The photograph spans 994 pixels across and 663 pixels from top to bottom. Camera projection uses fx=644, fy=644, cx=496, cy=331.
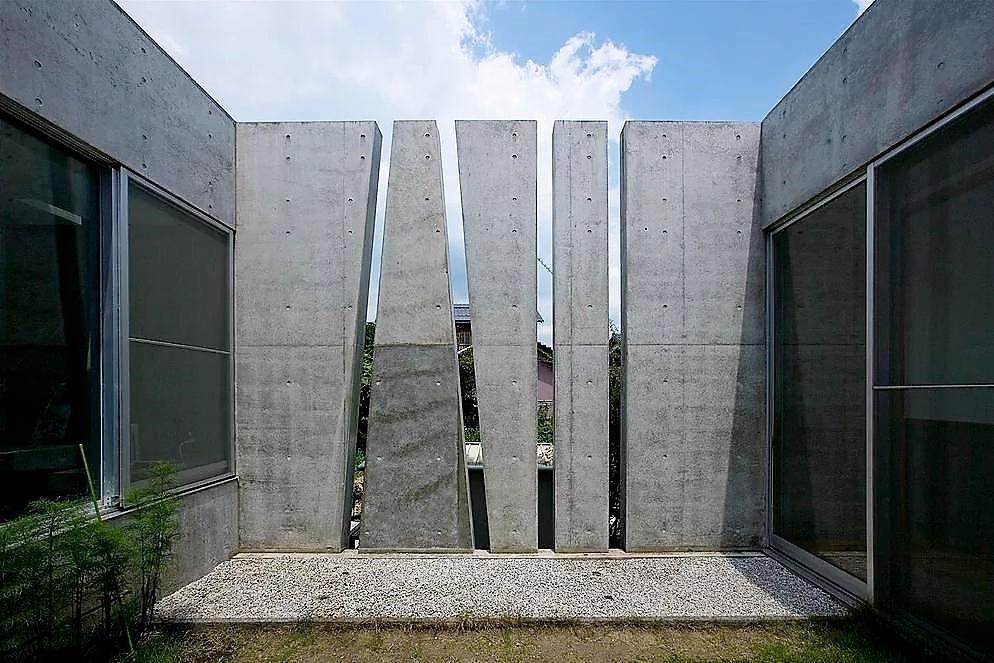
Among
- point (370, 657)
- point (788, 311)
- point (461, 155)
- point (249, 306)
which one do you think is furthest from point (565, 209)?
point (370, 657)

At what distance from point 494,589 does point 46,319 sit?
3083 mm

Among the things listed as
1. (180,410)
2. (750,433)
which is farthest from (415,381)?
(750,433)

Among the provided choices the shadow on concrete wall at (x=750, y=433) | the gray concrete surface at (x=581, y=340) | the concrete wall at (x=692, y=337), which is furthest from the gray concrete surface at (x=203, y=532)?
the shadow on concrete wall at (x=750, y=433)

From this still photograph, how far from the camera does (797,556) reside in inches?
189

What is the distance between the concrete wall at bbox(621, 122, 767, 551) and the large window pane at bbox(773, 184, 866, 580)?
243 millimetres

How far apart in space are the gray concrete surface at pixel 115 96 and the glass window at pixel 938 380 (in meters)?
4.46

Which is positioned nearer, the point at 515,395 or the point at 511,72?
the point at 515,395

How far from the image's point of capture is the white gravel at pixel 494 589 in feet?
12.8

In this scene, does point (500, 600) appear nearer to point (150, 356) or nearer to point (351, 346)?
point (351, 346)

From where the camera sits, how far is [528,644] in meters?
3.58

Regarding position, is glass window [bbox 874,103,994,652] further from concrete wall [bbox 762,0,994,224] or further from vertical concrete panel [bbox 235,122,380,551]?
vertical concrete panel [bbox 235,122,380,551]

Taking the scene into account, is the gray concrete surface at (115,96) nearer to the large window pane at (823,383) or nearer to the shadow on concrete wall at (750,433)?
the shadow on concrete wall at (750,433)

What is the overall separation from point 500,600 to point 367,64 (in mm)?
4420

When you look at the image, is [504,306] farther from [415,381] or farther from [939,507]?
[939,507]
